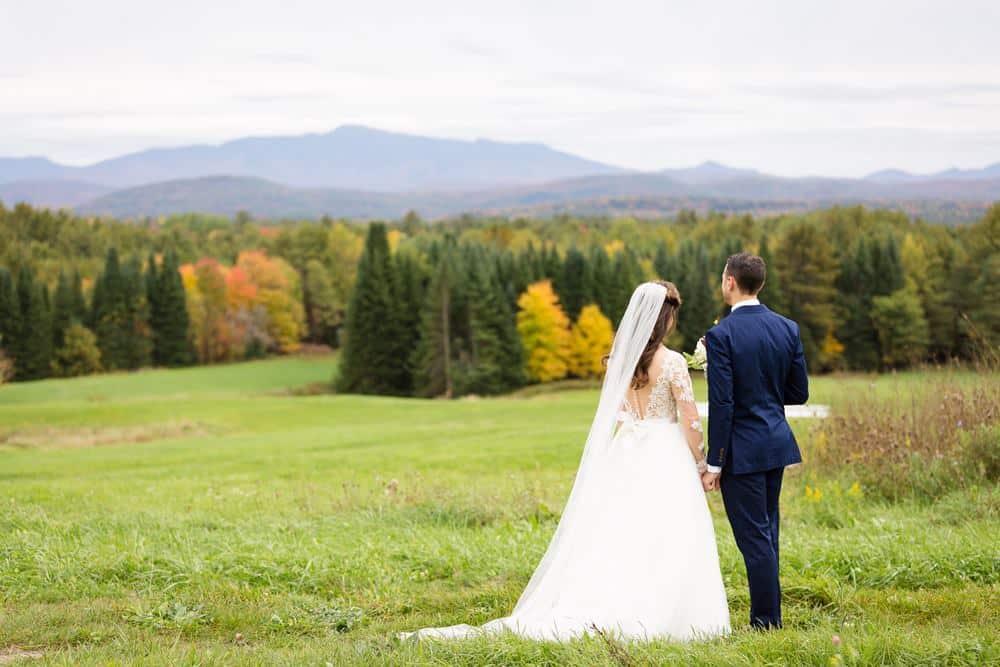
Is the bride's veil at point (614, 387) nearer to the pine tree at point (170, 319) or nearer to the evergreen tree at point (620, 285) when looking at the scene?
the evergreen tree at point (620, 285)

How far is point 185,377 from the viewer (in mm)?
69750

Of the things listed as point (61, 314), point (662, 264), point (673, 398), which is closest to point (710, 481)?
point (673, 398)

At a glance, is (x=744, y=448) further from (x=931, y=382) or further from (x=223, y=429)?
(x=223, y=429)

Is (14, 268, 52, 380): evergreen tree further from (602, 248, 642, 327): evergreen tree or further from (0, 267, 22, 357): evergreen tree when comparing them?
(602, 248, 642, 327): evergreen tree

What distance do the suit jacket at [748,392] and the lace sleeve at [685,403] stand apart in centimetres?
31

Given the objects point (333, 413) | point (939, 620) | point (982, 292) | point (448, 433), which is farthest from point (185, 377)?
point (939, 620)

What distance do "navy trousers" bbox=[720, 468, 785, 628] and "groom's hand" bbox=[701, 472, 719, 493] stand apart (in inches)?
2.8

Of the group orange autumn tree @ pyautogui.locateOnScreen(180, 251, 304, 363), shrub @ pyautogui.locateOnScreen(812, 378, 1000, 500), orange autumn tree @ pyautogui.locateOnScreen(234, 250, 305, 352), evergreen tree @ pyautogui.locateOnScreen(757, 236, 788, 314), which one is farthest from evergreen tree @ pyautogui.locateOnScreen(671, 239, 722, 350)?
shrub @ pyautogui.locateOnScreen(812, 378, 1000, 500)

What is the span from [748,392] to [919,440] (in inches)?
224

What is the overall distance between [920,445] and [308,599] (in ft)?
23.5

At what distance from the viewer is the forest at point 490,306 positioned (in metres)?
66.6

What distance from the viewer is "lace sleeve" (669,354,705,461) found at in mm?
6203

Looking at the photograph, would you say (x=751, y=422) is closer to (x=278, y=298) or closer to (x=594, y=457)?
(x=594, y=457)

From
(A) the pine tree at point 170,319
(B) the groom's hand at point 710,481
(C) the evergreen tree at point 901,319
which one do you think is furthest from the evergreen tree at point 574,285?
(B) the groom's hand at point 710,481
